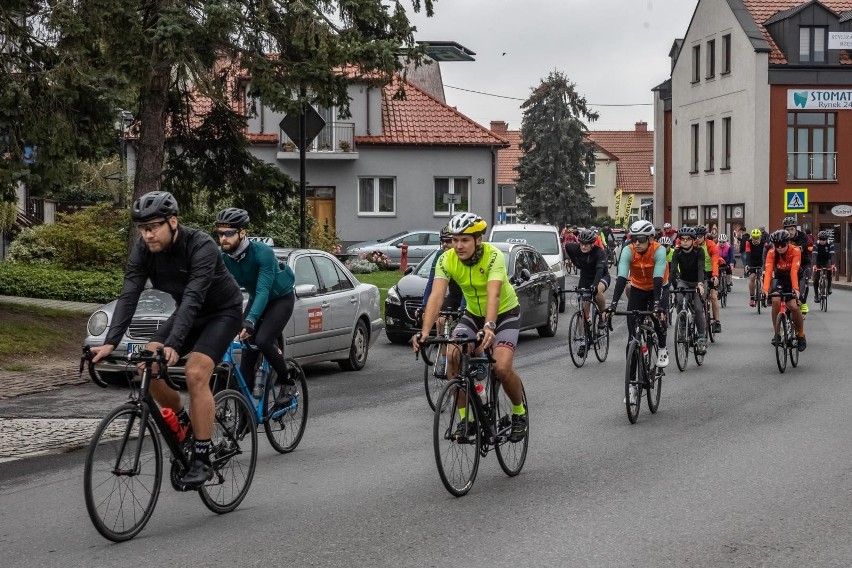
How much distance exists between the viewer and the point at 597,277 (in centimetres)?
1741

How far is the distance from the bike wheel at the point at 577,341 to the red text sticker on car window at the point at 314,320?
11.4 ft

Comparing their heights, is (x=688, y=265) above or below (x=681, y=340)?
above

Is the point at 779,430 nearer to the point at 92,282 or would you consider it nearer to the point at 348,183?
the point at 92,282

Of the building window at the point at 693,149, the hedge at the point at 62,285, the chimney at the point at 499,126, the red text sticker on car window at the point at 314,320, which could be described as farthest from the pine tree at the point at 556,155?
the red text sticker on car window at the point at 314,320

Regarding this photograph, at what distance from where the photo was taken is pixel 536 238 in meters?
28.2

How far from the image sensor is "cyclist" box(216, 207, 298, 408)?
9.23 metres

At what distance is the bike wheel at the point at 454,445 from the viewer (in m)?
7.52

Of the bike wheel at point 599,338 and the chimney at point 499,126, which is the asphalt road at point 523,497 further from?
the chimney at point 499,126

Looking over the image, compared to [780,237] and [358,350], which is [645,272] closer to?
[780,237]

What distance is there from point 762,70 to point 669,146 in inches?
510

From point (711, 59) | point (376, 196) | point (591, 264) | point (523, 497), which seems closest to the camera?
point (523, 497)

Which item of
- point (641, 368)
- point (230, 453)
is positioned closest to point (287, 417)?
point (230, 453)

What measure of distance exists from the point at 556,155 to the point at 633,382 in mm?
70245

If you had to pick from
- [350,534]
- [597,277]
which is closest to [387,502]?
[350,534]
